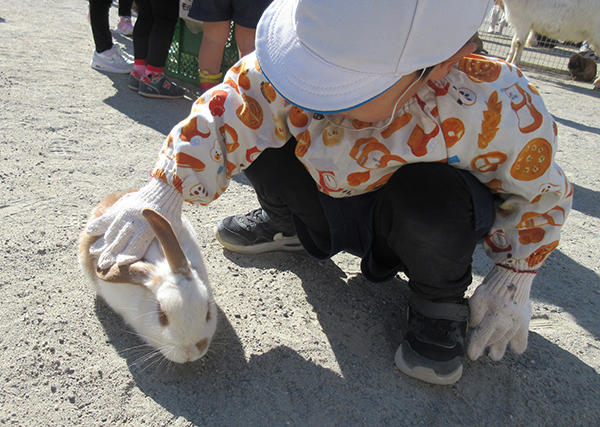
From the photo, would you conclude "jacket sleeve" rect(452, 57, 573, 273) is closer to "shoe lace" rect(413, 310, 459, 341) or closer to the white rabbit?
"shoe lace" rect(413, 310, 459, 341)

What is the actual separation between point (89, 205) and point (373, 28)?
1633 mm

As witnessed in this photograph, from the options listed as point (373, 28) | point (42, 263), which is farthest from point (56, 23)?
point (373, 28)

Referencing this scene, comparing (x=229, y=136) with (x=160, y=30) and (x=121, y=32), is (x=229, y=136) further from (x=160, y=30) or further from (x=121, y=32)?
(x=121, y=32)

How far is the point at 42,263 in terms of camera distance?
1701 mm

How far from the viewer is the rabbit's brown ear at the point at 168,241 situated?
49.5 inches

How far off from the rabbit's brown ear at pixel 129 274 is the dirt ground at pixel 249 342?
247 millimetres

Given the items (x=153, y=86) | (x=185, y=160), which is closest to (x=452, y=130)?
(x=185, y=160)

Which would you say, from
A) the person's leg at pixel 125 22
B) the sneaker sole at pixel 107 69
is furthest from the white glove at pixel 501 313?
the person's leg at pixel 125 22

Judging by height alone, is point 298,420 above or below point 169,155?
below

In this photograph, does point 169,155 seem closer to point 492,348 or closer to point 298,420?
point 298,420

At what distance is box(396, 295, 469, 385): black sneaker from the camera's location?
4.58 ft

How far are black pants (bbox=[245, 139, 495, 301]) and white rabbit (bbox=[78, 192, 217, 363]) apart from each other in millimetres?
448

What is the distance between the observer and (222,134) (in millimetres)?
1457

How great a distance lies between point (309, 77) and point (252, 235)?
1.00m
